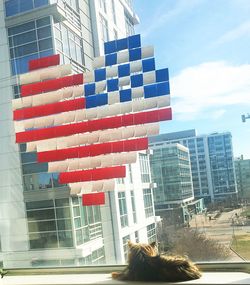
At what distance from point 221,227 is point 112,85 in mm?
950

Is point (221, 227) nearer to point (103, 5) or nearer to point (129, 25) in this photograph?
point (129, 25)

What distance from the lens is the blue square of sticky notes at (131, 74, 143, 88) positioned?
222 cm

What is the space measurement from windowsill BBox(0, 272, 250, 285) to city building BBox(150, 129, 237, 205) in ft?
1.45

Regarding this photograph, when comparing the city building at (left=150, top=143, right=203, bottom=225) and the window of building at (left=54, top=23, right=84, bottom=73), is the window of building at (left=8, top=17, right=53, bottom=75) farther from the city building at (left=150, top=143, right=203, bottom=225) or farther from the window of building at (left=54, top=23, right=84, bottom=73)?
the city building at (left=150, top=143, right=203, bottom=225)

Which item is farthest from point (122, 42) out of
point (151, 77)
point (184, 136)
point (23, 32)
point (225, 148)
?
point (23, 32)

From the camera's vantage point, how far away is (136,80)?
7.33ft

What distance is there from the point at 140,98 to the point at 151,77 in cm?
13

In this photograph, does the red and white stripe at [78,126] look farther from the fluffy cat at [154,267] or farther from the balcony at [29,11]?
the balcony at [29,11]

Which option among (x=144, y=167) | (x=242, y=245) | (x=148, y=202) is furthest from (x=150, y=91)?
(x=242, y=245)

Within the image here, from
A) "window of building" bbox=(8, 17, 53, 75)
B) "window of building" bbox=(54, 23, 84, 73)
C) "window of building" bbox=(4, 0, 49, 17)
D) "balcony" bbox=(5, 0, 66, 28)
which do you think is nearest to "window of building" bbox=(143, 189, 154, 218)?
"window of building" bbox=(54, 23, 84, 73)

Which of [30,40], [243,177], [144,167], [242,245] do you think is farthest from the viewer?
[30,40]

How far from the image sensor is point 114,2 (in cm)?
278

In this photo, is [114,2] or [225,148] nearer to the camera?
[225,148]

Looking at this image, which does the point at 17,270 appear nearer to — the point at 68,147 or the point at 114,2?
the point at 68,147
